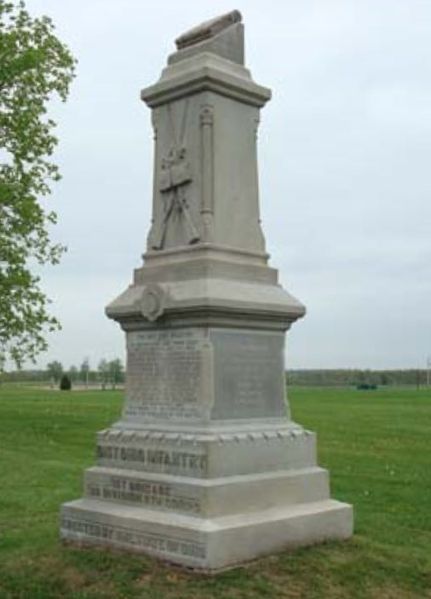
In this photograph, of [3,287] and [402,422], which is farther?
[402,422]

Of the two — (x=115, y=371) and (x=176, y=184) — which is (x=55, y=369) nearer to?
(x=115, y=371)

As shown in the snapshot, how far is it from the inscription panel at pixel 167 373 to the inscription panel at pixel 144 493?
636mm

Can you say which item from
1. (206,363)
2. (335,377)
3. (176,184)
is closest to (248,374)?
(206,363)

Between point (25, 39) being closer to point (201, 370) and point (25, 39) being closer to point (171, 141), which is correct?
point (171, 141)

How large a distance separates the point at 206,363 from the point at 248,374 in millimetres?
553

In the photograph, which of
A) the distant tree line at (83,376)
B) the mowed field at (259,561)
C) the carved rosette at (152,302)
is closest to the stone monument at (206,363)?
the carved rosette at (152,302)

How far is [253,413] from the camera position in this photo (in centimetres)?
809

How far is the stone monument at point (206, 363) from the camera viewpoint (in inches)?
292

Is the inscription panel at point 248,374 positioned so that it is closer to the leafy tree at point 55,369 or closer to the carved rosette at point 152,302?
the carved rosette at point 152,302

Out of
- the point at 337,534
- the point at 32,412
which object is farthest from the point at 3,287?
the point at 337,534

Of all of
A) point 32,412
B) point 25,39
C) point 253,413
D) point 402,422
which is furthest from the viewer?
point 32,412

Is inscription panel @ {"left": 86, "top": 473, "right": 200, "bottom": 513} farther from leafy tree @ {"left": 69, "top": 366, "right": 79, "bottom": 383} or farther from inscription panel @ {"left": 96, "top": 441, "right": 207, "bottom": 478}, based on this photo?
leafy tree @ {"left": 69, "top": 366, "right": 79, "bottom": 383}

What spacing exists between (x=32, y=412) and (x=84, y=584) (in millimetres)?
Result: 22031

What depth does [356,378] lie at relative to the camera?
92.4 meters
